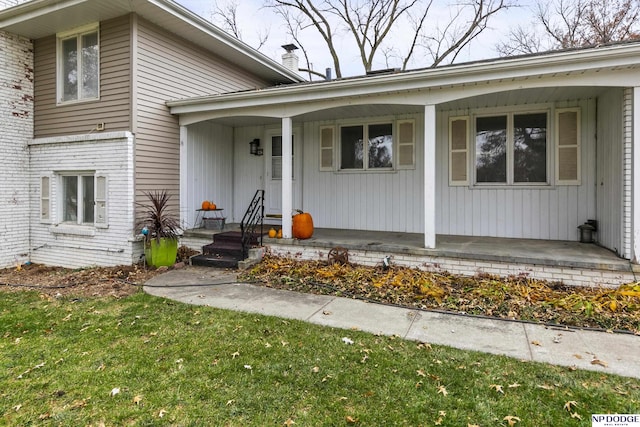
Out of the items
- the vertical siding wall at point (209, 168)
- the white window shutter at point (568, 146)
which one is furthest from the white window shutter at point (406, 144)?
the vertical siding wall at point (209, 168)

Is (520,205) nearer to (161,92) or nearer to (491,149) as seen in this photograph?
(491,149)

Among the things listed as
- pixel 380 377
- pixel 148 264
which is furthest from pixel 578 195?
pixel 148 264

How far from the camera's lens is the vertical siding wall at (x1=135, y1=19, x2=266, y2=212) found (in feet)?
22.4

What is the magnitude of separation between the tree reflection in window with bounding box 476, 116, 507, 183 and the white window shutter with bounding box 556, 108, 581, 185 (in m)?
0.82

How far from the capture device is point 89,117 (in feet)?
23.3

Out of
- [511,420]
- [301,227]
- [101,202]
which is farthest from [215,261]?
[511,420]

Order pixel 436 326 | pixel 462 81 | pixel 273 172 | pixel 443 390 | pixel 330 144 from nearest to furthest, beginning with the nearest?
pixel 443 390 < pixel 436 326 < pixel 462 81 < pixel 330 144 < pixel 273 172

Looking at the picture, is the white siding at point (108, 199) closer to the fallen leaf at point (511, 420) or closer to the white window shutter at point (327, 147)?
the white window shutter at point (327, 147)

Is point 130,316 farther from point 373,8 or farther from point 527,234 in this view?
point 373,8

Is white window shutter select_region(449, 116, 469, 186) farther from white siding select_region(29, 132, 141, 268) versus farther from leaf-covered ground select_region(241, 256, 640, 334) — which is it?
white siding select_region(29, 132, 141, 268)

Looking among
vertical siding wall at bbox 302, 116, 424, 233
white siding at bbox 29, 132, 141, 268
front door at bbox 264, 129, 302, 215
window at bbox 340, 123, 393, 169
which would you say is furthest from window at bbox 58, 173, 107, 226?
window at bbox 340, 123, 393, 169

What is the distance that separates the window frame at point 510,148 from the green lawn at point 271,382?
4.33 m

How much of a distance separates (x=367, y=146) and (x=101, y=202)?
5.37m

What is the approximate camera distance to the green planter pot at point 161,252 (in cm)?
650
